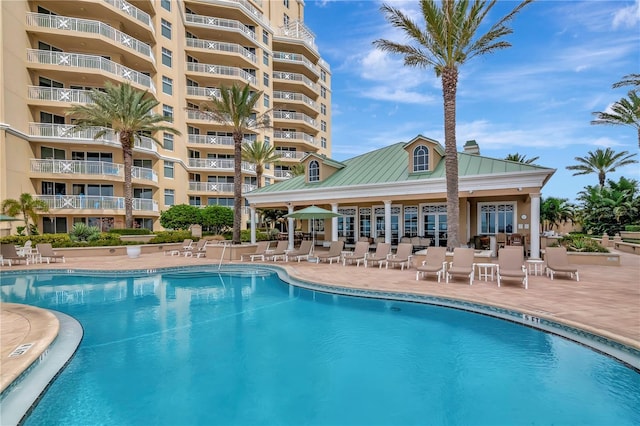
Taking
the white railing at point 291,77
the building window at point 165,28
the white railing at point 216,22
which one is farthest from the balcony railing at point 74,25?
the white railing at point 291,77

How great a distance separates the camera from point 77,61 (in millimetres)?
23750

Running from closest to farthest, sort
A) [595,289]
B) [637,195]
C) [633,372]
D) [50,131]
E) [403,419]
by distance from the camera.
Result: [403,419] < [633,372] < [595,289] < [50,131] < [637,195]

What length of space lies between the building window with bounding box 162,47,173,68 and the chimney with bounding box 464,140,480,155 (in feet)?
90.6

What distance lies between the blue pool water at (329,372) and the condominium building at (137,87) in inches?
612

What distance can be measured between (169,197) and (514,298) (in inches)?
1156

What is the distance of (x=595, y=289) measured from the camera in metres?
9.40

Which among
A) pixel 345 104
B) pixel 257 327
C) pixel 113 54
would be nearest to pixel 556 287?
pixel 257 327

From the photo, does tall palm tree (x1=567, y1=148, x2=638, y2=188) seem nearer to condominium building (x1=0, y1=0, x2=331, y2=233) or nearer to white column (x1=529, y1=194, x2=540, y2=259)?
white column (x1=529, y1=194, x2=540, y2=259)

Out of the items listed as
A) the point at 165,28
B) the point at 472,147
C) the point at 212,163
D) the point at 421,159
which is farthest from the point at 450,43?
the point at 165,28

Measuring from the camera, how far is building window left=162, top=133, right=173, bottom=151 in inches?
1191

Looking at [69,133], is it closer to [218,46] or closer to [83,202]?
[83,202]

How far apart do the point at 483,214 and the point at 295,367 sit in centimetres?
1628

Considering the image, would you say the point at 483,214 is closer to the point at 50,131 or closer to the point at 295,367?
the point at 295,367

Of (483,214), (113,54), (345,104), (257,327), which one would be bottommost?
(257,327)
